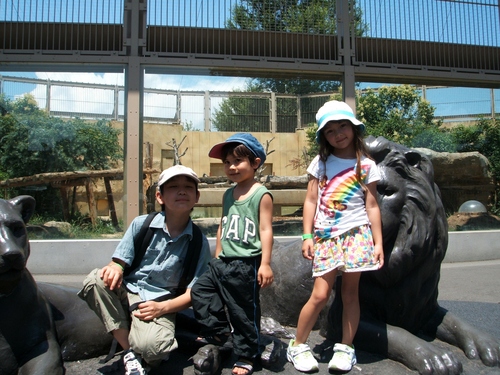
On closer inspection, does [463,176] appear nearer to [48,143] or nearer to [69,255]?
[69,255]

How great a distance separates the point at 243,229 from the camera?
2.62m

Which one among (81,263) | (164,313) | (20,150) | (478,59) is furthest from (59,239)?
(478,59)

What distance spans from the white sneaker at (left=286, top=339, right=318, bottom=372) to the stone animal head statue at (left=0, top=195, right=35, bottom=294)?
1.53 metres

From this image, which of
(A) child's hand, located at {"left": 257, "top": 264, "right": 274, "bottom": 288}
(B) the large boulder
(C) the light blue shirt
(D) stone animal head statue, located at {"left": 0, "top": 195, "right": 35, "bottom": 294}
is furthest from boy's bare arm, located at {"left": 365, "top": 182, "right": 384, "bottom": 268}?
(B) the large boulder

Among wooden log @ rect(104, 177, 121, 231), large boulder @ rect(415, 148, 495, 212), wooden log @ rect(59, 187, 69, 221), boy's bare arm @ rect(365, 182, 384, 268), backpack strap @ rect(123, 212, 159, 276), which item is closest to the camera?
boy's bare arm @ rect(365, 182, 384, 268)

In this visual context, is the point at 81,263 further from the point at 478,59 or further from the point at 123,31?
the point at 478,59

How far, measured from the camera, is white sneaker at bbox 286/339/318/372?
2.50 meters

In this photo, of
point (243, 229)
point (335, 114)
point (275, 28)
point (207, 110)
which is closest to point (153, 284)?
point (243, 229)

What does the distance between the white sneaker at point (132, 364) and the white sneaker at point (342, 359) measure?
103 centimetres

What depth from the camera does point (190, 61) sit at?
309 inches

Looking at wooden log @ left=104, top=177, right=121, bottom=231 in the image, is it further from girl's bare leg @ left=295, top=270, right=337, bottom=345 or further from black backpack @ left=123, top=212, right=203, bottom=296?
girl's bare leg @ left=295, top=270, right=337, bottom=345

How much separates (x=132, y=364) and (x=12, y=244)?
863mm

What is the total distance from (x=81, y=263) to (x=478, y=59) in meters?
8.36

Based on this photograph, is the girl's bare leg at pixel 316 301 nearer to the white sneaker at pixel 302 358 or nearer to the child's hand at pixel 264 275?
the white sneaker at pixel 302 358
